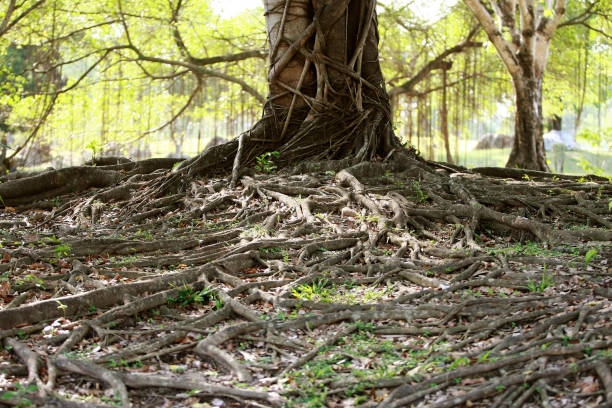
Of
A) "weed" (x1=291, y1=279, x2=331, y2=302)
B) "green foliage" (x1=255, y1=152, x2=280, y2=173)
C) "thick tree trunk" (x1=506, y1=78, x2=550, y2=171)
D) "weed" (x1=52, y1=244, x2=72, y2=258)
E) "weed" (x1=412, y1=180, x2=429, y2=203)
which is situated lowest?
"weed" (x1=291, y1=279, x2=331, y2=302)

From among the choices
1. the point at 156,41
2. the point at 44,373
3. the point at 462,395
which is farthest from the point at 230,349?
the point at 156,41

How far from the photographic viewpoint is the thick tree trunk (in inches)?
466

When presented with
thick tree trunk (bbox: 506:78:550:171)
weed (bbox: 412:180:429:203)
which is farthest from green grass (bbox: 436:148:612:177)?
weed (bbox: 412:180:429:203)

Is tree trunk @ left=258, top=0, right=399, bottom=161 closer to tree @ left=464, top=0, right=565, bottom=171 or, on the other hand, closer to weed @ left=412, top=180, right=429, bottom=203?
weed @ left=412, top=180, right=429, bottom=203

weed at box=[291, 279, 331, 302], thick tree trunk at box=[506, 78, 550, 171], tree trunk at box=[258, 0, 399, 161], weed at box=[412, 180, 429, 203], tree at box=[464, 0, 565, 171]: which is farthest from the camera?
thick tree trunk at box=[506, 78, 550, 171]

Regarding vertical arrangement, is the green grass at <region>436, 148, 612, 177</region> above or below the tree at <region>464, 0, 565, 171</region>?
below

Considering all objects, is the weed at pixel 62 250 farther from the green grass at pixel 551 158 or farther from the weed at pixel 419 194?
the green grass at pixel 551 158

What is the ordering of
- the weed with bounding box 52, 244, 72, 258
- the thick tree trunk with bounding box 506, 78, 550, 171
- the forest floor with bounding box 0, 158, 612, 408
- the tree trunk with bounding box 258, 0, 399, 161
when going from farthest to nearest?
1. the thick tree trunk with bounding box 506, 78, 550, 171
2. the tree trunk with bounding box 258, 0, 399, 161
3. the weed with bounding box 52, 244, 72, 258
4. the forest floor with bounding box 0, 158, 612, 408

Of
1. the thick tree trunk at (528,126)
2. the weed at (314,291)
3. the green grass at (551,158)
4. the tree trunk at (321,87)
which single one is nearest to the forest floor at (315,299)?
the weed at (314,291)

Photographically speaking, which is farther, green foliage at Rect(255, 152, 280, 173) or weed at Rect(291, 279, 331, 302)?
green foliage at Rect(255, 152, 280, 173)

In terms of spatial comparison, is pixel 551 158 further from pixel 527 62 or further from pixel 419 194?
pixel 419 194

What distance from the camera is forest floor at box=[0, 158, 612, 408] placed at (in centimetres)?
272

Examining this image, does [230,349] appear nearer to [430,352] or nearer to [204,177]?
[430,352]

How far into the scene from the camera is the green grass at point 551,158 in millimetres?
23484
